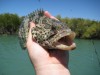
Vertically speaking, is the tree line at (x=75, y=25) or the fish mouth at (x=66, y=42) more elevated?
the fish mouth at (x=66, y=42)

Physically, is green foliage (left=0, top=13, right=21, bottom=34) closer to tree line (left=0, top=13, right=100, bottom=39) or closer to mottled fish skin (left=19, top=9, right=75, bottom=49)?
tree line (left=0, top=13, right=100, bottom=39)

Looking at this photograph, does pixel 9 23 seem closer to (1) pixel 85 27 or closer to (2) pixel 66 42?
(1) pixel 85 27

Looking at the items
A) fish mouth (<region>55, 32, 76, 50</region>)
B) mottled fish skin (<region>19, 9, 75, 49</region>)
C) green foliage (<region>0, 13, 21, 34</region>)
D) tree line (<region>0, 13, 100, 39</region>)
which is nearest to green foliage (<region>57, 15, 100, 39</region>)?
tree line (<region>0, 13, 100, 39</region>)

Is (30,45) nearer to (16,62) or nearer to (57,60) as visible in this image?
(57,60)

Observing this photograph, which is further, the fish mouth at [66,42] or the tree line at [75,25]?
the tree line at [75,25]

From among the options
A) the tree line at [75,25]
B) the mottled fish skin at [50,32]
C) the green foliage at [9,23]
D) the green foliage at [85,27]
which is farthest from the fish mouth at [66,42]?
the green foliage at [9,23]

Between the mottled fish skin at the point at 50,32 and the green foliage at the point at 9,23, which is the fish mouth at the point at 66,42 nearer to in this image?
the mottled fish skin at the point at 50,32

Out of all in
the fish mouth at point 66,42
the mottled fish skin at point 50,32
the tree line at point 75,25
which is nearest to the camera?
the fish mouth at point 66,42

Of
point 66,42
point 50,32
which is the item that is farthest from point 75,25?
point 66,42
